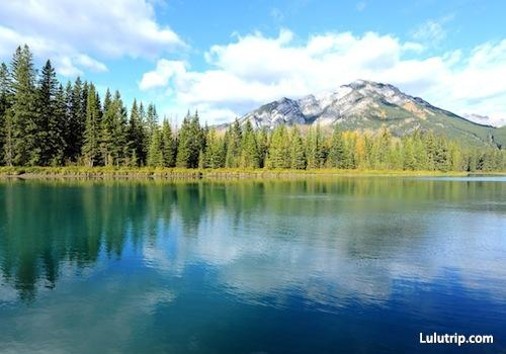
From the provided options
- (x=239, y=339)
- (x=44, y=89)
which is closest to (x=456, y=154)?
(x=44, y=89)

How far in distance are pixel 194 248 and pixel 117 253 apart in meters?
4.50

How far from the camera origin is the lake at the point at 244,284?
43.9 ft

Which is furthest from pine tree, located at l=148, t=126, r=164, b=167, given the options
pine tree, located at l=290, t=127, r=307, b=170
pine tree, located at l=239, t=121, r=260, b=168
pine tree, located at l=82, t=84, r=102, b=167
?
pine tree, located at l=290, t=127, r=307, b=170

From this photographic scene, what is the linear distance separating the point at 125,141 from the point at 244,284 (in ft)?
319

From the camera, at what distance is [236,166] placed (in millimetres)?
138750

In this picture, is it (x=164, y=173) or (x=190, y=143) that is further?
(x=190, y=143)

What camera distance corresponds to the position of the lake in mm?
13375

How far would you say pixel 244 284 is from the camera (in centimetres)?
1903

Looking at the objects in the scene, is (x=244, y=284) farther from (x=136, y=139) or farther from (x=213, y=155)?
(x=213, y=155)

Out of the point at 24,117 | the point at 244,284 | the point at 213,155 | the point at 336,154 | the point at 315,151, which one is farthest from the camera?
the point at 336,154

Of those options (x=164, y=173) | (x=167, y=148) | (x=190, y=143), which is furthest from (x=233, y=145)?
(x=164, y=173)

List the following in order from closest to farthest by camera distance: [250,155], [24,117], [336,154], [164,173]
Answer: [24,117] → [164,173] → [250,155] → [336,154]

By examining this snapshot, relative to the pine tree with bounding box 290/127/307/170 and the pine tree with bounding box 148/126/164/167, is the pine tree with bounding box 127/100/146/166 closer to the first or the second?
the pine tree with bounding box 148/126/164/167

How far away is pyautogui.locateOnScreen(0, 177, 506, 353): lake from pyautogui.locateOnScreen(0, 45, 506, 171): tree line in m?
62.0
